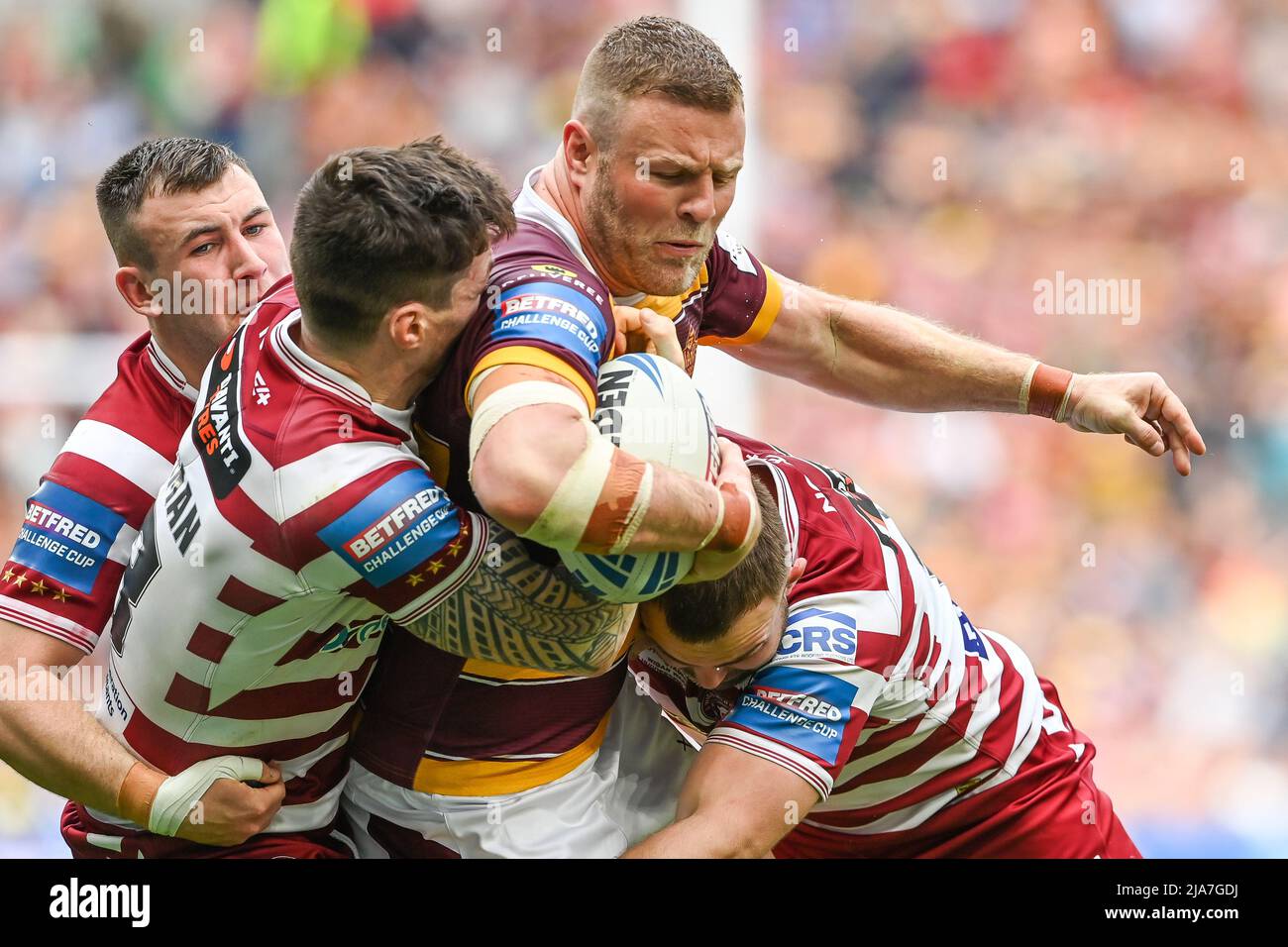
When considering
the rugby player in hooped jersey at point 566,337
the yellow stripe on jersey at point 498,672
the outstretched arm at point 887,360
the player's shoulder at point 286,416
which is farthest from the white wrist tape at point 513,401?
the outstretched arm at point 887,360

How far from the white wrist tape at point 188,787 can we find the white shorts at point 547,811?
35 centimetres

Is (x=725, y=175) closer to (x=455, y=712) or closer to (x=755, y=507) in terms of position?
(x=755, y=507)

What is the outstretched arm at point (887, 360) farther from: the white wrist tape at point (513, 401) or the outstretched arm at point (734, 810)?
the white wrist tape at point (513, 401)

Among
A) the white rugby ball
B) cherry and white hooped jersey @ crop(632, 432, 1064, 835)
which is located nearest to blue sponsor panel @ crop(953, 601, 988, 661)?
cherry and white hooped jersey @ crop(632, 432, 1064, 835)

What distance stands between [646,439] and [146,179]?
1.59m

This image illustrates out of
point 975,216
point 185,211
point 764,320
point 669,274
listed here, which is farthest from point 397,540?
point 975,216

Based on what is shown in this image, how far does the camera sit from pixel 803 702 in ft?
10.5

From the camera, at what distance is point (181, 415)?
3.47 m

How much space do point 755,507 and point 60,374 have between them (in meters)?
4.43

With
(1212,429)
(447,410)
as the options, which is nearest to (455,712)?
(447,410)

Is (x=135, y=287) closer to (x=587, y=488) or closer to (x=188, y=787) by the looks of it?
(x=188, y=787)

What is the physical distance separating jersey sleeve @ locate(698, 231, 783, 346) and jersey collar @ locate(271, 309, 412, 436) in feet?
3.97

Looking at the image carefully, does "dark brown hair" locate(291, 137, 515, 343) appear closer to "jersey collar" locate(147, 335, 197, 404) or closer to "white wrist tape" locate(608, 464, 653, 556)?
"white wrist tape" locate(608, 464, 653, 556)

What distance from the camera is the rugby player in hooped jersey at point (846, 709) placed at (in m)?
3.14
